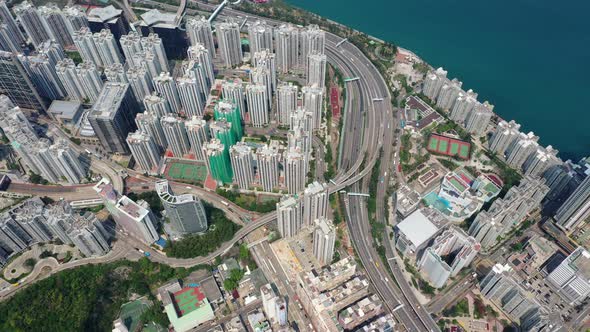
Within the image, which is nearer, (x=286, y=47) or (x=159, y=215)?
(x=159, y=215)

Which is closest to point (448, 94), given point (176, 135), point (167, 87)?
point (176, 135)

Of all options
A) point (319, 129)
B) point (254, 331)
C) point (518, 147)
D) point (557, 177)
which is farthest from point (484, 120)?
point (254, 331)

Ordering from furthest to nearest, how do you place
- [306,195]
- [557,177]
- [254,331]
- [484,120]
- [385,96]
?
[385,96], [484,120], [557,177], [306,195], [254,331]

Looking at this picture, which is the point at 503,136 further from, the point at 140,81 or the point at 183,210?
the point at 140,81

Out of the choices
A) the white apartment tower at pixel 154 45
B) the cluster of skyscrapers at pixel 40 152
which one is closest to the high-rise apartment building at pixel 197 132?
the cluster of skyscrapers at pixel 40 152

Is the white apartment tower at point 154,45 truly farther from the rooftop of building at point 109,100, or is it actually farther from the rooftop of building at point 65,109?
the rooftop of building at point 65,109

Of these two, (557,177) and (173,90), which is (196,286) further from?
(557,177)

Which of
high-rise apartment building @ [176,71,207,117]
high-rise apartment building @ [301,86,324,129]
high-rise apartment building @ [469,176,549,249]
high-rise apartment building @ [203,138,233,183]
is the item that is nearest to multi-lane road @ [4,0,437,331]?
high-rise apartment building @ [203,138,233,183]
